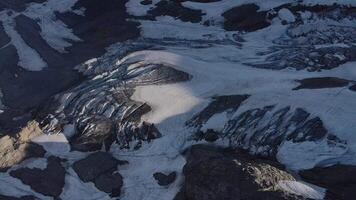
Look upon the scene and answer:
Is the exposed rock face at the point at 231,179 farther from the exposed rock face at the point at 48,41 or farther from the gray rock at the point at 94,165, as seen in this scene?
the exposed rock face at the point at 48,41

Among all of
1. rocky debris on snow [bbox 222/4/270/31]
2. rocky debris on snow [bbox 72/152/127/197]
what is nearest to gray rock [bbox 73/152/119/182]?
rocky debris on snow [bbox 72/152/127/197]

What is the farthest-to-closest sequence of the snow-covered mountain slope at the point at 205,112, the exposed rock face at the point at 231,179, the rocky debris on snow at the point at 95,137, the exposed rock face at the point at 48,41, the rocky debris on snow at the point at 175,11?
the rocky debris on snow at the point at 175,11, the exposed rock face at the point at 48,41, the rocky debris on snow at the point at 95,137, the snow-covered mountain slope at the point at 205,112, the exposed rock face at the point at 231,179

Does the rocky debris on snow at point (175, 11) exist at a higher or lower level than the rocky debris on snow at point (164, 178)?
higher

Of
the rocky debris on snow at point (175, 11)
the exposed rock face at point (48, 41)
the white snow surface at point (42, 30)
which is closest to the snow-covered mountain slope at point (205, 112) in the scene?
the exposed rock face at point (48, 41)

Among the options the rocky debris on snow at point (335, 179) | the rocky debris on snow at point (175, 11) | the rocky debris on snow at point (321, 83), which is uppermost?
the rocky debris on snow at point (321, 83)

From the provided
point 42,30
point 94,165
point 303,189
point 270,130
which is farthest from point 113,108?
point 42,30

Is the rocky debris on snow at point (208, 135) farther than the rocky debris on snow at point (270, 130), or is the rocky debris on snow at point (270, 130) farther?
the rocky debris on snow at point (208, 135)

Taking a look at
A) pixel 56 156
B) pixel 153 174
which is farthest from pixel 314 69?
pixel 56 156

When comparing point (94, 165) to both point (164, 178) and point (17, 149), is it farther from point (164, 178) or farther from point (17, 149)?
point (17, 149)

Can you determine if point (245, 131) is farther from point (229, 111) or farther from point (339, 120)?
point (339, 120)
